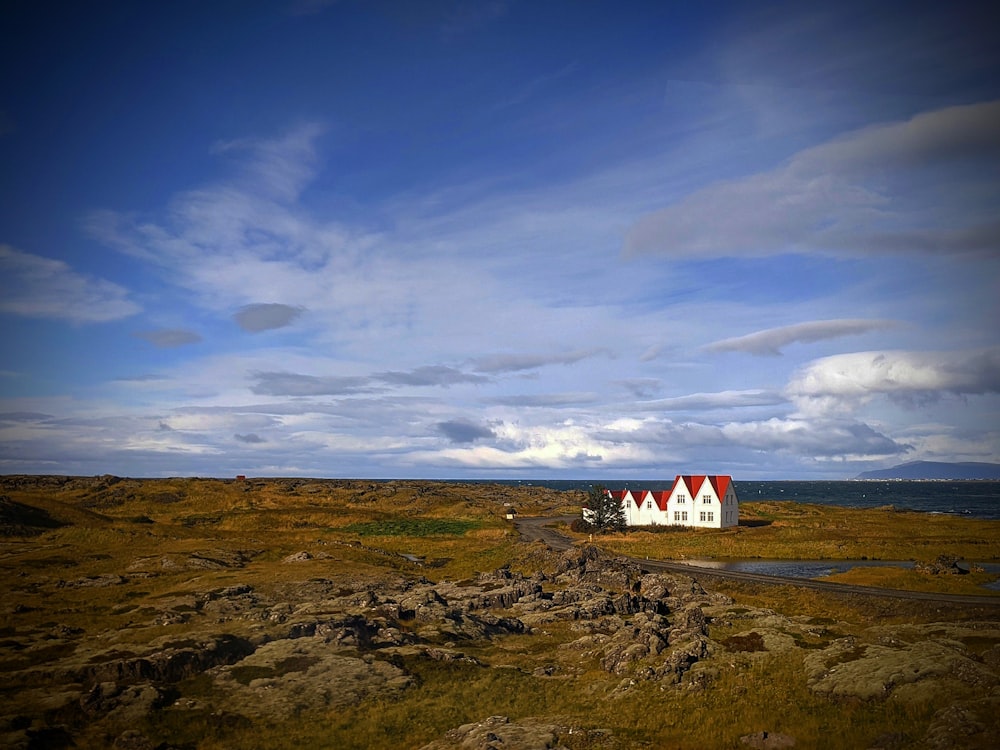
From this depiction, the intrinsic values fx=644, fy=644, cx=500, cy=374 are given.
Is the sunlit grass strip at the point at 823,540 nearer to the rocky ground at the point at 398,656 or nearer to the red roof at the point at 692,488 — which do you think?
the red roof at the point at 692,488

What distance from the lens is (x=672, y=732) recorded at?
101 feet

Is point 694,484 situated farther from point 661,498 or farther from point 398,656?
point 398,656

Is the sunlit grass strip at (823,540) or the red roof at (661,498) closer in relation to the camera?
the sunlit grass strip at (823,540)

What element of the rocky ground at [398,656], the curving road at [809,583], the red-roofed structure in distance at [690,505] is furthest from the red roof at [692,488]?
the rocky ground at [398,656]

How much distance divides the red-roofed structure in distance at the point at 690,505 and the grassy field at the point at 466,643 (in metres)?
7.93

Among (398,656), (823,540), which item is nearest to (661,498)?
(823,540)

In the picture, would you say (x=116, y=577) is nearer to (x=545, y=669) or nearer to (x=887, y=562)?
(x=545, y=669)

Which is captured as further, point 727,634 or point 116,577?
point 116,577

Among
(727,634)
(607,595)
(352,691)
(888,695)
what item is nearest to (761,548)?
(607,595)

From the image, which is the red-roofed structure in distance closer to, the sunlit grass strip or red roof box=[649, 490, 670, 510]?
red roof box=[649, 490, 670, 510]

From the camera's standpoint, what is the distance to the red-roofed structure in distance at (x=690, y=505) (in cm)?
13225

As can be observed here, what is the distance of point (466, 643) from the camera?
49344mm

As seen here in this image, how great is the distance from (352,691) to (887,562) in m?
78.3

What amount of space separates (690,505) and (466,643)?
96.9m
